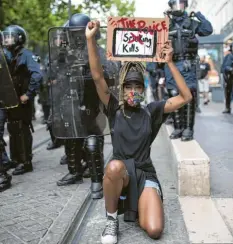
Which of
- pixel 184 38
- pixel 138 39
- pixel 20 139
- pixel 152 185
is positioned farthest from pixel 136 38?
pixel 20 139

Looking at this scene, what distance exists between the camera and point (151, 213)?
351 cm

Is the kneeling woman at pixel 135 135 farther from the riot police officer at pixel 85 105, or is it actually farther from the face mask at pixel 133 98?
the riot police officer at pixel 85 105

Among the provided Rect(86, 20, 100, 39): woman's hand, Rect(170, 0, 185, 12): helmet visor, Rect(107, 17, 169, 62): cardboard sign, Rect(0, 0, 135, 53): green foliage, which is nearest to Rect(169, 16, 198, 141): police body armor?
Rect(170, 0, 185, 12): helmet visor

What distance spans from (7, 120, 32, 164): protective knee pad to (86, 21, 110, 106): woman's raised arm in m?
2.30

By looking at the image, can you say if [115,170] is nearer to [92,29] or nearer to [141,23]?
[92,29]

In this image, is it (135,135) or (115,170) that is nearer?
(115,170)

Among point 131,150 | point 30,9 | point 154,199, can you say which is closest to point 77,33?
point 131,150

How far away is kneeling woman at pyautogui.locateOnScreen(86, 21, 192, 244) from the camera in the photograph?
353cm

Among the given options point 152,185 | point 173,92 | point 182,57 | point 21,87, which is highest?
point 182,57

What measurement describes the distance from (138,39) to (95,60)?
460mm

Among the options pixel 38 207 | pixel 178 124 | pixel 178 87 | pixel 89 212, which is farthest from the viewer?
pixel 178 124

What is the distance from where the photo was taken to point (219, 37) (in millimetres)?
15422

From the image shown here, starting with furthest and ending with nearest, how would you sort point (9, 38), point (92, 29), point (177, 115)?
1. point (177, 115)
2. point (9, 38)
3. point (92, 29)

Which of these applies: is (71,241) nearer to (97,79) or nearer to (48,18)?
(97,79)
